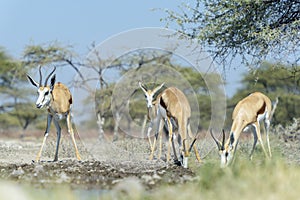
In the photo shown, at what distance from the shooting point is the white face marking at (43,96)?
46.6 feet

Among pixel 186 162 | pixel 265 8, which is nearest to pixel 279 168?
pixel 186 162

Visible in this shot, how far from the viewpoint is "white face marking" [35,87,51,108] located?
1421 centimetres

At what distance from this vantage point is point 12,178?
11.1 m

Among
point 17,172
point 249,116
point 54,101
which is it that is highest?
point 54,101

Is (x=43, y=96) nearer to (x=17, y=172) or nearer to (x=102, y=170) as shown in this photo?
(x=102, y=170)

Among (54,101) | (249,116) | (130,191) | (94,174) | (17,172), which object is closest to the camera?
(130,191)

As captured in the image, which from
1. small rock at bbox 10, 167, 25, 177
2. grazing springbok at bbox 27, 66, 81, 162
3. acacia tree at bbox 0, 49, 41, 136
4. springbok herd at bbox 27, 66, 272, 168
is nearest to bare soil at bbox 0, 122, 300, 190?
small rock at bbox 10, 167, 25, 177

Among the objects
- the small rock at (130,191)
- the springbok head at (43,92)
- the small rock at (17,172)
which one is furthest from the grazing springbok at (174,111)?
the small rock at (130,191)

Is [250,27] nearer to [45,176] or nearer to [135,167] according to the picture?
[135,167]

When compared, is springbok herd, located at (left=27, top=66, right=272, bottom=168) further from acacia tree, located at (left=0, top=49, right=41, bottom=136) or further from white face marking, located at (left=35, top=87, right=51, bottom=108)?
acacia tree, located at (left=0, top=49, right=41, bottom=136)

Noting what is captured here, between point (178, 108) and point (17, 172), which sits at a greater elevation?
point (178, 108)

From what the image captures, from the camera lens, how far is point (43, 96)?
1433cm

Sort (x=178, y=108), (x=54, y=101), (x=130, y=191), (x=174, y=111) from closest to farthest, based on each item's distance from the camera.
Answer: (x=130, y=191) → (x=178, y=108) → (x=174, y=111) → (x=54, y=101)

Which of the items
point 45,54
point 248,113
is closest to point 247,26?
point 248,113
